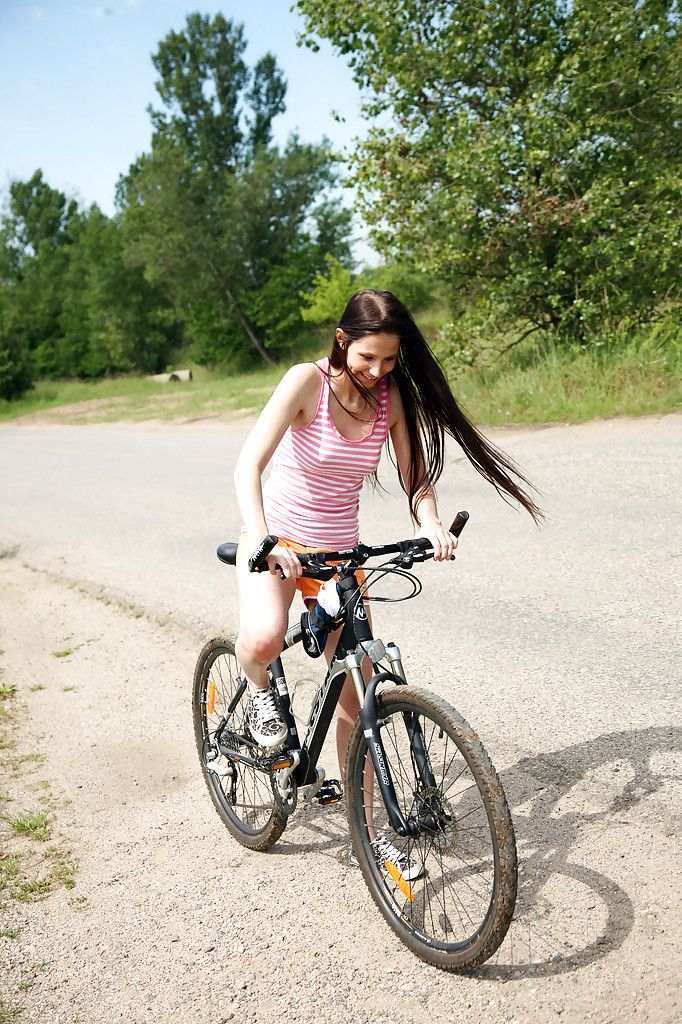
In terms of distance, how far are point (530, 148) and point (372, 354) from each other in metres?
11.9

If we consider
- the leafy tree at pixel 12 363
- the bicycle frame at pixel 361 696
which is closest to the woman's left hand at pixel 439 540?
the bicycle frame at pixel 361 696

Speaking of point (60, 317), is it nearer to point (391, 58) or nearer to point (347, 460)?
point (391, 58)

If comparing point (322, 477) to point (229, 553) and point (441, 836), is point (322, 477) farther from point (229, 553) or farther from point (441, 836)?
point (441, 836)

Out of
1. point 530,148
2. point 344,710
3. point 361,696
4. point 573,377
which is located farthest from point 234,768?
point 530,148

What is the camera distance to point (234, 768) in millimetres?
4016

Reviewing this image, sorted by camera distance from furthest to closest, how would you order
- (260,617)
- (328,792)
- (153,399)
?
(153,399) → (328,792) → (260,617)

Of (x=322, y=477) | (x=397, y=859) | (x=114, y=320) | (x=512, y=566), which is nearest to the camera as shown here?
(x=397, y=859)

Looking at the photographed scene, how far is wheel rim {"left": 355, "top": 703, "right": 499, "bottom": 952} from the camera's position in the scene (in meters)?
2.84

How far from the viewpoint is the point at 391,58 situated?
14633 millimetres

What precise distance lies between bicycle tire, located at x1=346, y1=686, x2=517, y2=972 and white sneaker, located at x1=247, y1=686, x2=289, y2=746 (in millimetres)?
382

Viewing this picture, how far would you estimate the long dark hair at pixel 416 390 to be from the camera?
321 centimetres

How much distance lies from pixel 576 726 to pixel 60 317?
218 ft

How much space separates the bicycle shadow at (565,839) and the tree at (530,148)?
10.8 metres

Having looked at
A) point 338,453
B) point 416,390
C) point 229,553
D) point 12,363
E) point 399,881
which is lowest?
point 12,363
